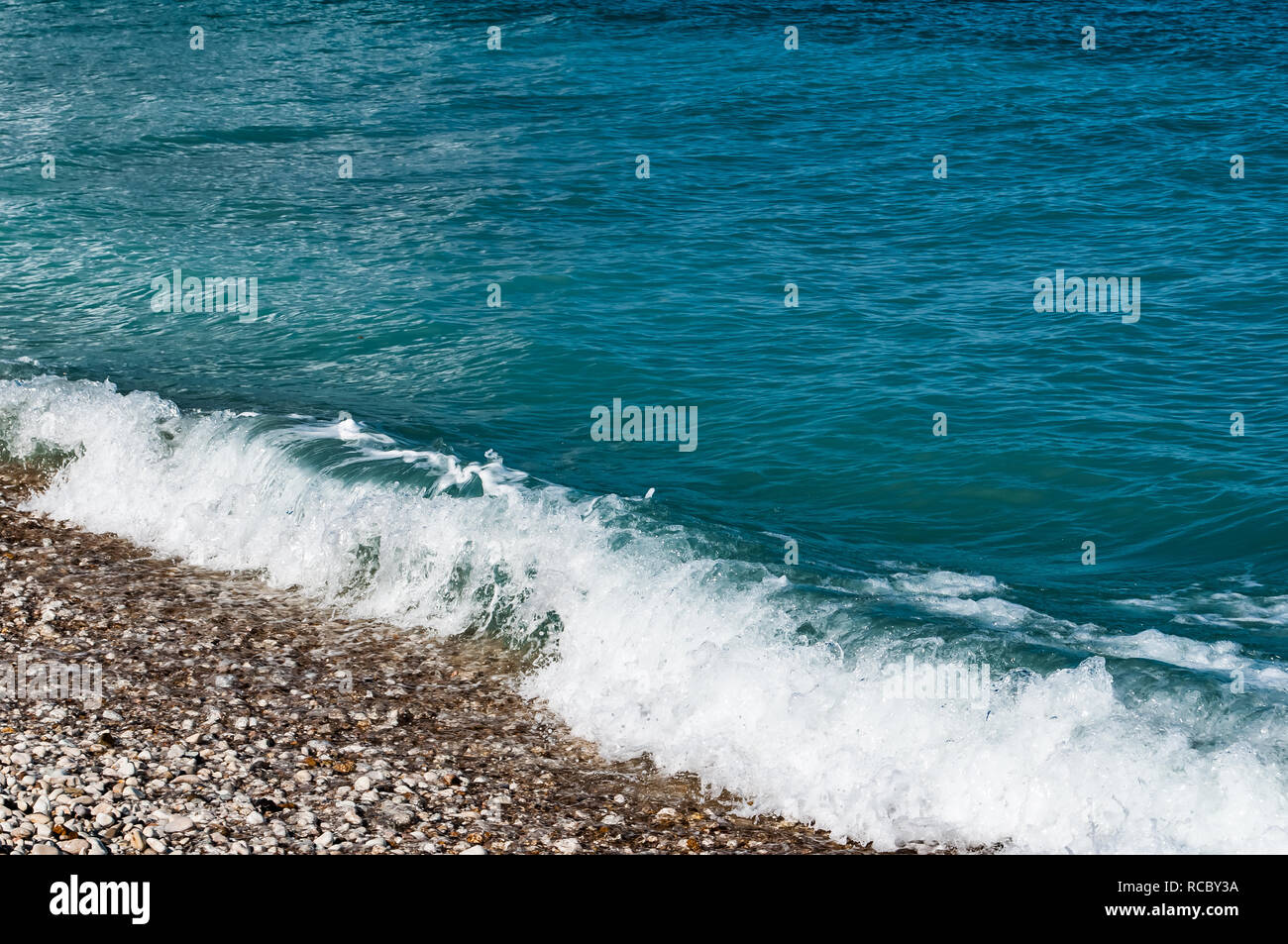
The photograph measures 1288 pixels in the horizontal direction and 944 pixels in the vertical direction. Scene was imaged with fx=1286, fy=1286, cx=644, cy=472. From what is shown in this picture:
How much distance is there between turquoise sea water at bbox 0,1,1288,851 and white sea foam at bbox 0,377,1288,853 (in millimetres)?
42

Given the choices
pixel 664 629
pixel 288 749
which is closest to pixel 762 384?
pixel 664 629

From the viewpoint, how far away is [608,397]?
60.5 ft

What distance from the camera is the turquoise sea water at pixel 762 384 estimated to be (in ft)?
35.4

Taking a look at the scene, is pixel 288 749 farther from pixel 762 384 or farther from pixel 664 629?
pixel 762 384

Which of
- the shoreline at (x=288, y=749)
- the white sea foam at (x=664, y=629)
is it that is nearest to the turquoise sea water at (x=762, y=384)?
the white sea foam at (x=664, y=629)

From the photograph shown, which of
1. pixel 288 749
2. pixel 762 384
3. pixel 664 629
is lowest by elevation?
pixel 288 749

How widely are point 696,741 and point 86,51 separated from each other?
3861cm

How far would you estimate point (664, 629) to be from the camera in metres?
12.2

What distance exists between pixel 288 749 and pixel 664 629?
3655 mm

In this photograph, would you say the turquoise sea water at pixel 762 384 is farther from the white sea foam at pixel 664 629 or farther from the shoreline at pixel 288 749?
the shoreline at pixel 288 749

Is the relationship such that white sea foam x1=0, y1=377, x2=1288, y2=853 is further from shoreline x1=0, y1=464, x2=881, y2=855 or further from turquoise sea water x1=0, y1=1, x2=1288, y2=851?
shoreline x1=0, y1=464, x2=881, y2=855

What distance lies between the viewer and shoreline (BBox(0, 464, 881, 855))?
917 centimetres

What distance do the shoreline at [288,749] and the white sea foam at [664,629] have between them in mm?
524

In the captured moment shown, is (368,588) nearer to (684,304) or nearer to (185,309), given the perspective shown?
(684,304)
